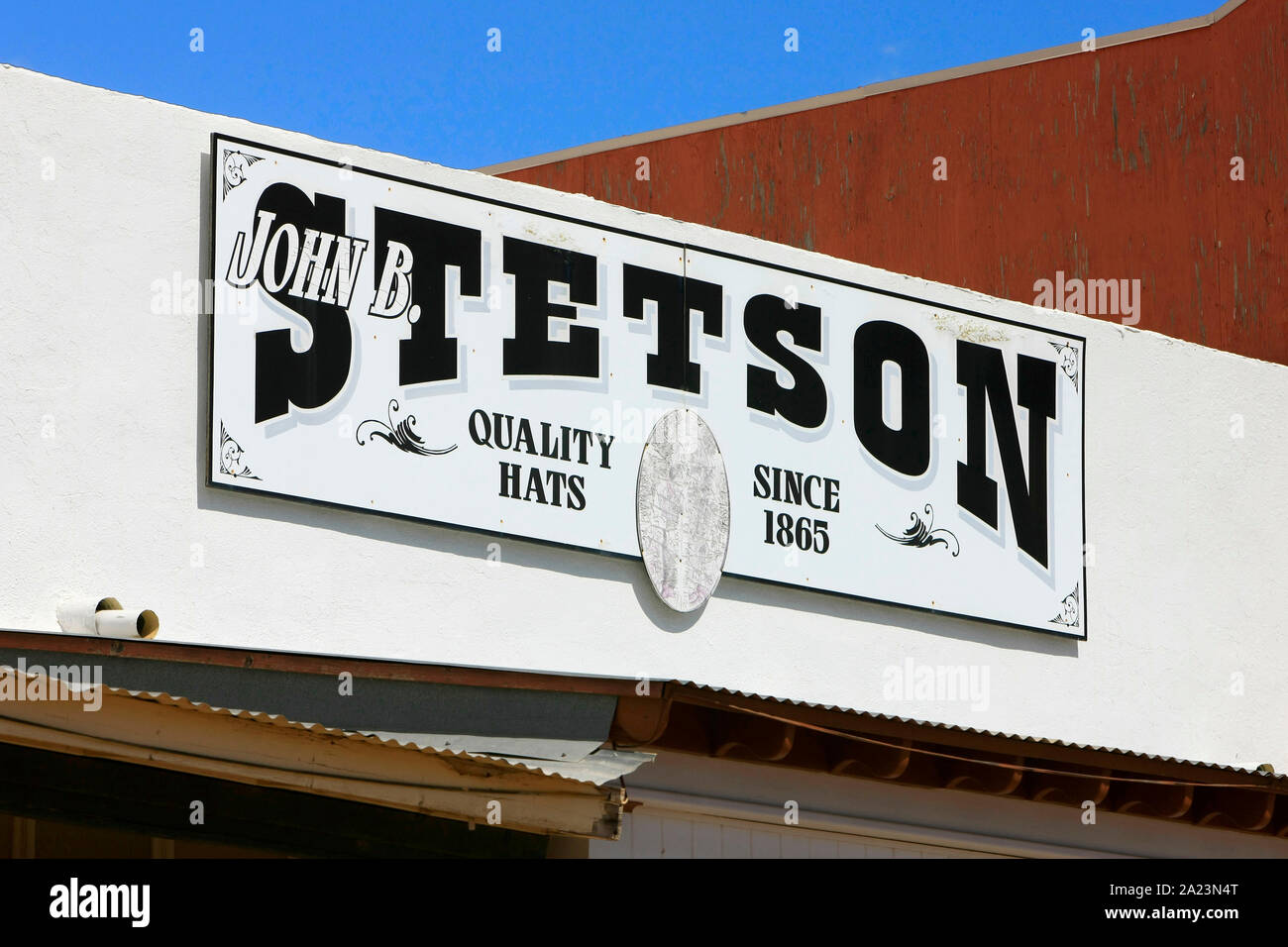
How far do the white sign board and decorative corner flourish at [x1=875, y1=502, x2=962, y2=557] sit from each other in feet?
0.06

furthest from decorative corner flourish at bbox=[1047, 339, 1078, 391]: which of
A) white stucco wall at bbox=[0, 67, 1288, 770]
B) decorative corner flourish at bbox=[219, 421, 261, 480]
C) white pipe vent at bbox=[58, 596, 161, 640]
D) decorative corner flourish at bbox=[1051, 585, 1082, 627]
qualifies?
white pipe vent at bbox=[58, 596, 161, 640]

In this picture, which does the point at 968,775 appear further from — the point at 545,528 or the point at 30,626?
the point at 30,626

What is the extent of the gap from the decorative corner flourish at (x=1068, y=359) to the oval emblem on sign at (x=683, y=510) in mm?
2913

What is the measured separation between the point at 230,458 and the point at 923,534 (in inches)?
178

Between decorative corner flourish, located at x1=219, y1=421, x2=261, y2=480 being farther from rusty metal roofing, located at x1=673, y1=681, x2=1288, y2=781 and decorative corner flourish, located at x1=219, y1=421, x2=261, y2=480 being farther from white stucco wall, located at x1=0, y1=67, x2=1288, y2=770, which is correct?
rusty metal roofing, located at x1=673, y1=681, x2=1288, y2=781

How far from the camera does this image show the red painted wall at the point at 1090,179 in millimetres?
15008

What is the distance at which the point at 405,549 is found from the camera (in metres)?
10.1

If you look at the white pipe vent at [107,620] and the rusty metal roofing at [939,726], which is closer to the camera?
the white pipe vent at [107,620]

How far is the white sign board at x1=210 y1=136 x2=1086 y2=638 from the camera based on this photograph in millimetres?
9883

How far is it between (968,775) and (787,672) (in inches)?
55.2

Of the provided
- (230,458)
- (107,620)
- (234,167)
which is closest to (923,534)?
(230,458)

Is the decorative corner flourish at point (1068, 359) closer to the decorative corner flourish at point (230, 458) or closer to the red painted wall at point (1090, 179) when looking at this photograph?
the red painted wall at point (1090, 179)

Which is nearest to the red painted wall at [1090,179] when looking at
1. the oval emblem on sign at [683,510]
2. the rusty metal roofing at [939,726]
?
the rusty metal roofing at [939,726]
